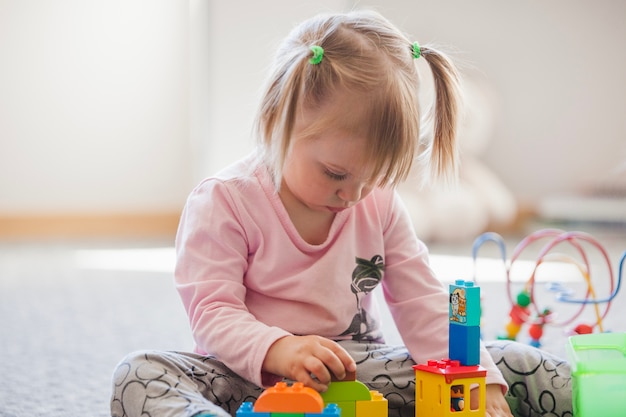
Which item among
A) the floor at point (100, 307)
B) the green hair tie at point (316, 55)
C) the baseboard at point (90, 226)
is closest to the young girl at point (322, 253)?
the green hair tie at point (316, 55)

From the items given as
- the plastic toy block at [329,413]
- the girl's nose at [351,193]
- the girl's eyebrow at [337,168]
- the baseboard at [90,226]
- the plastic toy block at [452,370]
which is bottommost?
the baseboard at [90,226]

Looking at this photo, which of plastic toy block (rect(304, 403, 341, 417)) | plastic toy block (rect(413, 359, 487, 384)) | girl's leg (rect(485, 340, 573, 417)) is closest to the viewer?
plastic toy block (rect(304, 403, 341, 417))

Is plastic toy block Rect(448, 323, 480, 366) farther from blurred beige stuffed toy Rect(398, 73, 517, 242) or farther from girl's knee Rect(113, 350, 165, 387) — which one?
blurred beige stuffed toy Rect(398, 73, 517, 242)

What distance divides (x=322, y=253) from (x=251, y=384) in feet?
0.51

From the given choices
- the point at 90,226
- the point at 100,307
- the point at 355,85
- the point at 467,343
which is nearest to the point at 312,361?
the point at 467,343

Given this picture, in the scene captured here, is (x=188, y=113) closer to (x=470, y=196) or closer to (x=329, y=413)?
(x=470, y=196)

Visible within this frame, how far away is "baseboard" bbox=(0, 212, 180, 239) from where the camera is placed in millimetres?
2514

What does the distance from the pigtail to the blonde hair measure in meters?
0.04

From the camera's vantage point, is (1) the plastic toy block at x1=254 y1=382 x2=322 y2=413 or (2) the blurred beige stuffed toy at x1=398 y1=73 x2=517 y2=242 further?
(2) the blurred beige stuffed toy at x1=398 y1=73 x2=517 y2=242

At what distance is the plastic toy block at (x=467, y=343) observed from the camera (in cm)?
71

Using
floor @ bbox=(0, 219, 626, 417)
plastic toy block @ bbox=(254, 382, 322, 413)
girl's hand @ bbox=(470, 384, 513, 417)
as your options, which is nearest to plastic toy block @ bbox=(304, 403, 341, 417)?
plastic toy block @ bbox=(254, 382, 322, 413)

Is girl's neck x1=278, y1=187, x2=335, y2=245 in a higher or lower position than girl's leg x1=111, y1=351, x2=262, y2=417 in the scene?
higher

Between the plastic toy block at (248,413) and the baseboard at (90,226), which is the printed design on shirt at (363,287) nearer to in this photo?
the plastic toy block at (248,413)

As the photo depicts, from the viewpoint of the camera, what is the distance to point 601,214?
8.29 feet
